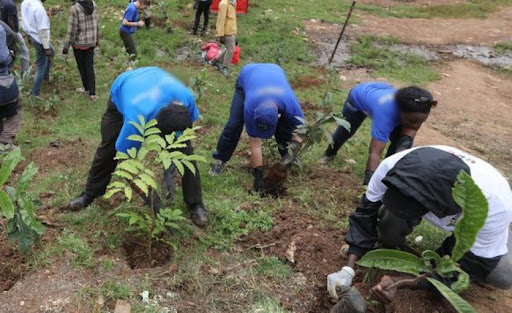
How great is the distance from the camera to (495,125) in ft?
23.5

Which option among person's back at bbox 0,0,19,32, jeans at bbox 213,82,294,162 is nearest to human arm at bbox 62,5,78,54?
person's back at bbox 0,0,19,32

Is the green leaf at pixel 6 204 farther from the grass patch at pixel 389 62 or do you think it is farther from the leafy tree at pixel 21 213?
the grass patch at pixel 389 62

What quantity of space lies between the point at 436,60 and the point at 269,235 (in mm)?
7942

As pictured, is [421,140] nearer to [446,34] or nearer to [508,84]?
[508,84]

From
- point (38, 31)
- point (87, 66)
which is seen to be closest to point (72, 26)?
point (38, 31)

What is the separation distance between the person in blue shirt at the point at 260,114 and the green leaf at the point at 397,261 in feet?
5.57

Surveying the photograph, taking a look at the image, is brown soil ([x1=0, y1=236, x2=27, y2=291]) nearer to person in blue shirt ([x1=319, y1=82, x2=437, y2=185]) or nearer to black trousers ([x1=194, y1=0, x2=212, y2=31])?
person in blue shirt ([x1=319, y1=82, x2=437, y2=185])

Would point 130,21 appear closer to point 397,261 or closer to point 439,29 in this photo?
point 397,261

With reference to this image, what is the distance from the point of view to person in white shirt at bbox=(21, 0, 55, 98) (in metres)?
5.85

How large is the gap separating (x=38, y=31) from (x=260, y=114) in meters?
3.79

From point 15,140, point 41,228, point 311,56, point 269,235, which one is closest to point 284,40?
point 311,56

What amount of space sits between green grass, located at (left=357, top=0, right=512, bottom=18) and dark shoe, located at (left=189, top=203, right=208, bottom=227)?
10.7 metres

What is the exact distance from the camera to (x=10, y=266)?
3018 mm

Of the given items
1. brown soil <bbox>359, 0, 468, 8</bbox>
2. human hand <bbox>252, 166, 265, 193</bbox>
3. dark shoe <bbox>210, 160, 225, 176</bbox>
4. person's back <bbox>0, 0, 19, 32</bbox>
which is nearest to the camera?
human hand <bbox>252, 166, 265, 193</bbox>
